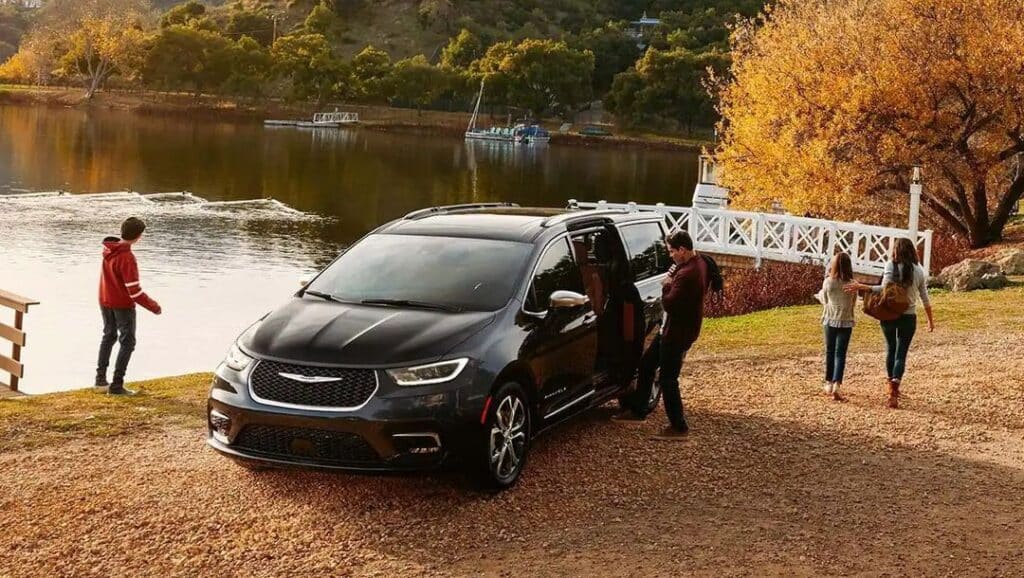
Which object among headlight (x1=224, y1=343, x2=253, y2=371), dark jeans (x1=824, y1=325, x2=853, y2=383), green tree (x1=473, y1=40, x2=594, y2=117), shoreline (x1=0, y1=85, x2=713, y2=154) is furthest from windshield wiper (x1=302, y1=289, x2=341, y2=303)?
green tree (x1=473, y1=40, x2=594, y2=117)

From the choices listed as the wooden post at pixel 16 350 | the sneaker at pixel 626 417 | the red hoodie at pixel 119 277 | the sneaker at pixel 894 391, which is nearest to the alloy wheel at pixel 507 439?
the sneaker at pixel 626 417

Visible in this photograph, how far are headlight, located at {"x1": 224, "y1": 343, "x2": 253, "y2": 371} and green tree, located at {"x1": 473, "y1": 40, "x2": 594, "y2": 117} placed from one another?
129848 mm

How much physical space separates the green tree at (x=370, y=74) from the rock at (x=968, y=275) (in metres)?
127

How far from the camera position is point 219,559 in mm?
6598

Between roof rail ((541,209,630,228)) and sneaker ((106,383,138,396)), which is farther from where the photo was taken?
sneaker ((106,383,138,396))

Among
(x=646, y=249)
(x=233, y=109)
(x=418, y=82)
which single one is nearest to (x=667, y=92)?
(x=418, y=82)

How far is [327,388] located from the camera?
7.16 m

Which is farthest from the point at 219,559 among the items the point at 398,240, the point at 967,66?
the point at 967,66

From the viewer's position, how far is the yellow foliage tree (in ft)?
91.7

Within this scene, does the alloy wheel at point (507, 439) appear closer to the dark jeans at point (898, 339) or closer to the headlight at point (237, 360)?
the headlight at point (237, 360)

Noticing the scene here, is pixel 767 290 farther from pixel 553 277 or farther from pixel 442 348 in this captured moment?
pixel 442 348

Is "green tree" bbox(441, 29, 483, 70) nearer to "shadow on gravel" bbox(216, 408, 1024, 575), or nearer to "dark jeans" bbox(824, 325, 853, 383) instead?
"dark jeans" bbox(824, 325, 853, 383)

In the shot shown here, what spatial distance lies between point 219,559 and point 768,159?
27.0 metres

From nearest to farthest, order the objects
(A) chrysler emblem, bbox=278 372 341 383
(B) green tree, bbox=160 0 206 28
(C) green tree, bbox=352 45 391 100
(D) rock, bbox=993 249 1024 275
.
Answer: (A) chrysler emblem, bbox=278 372 341 383 < (D) rock, bbox=993 249 1024 275 < (C) green tree, bbox=352 45 391 100 < (B) green tree, bbox=160 0 206 28
